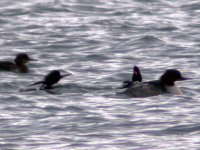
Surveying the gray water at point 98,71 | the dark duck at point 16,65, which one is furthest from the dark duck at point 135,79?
the dark duck at point 16,65

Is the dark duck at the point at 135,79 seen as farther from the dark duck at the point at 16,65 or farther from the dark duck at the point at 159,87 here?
the dark duck at the point at 16,65

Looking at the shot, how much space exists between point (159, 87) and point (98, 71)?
116 inches

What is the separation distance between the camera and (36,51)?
24.4 m

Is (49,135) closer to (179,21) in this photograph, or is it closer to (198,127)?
(198,127)

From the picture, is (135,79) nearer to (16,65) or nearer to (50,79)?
(50,79)

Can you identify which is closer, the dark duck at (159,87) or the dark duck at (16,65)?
the dark duck at (159,87)

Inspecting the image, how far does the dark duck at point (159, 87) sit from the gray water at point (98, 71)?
0.66 ft

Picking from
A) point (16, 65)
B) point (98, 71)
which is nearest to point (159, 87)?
point (98, 71)

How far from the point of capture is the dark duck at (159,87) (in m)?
18.6

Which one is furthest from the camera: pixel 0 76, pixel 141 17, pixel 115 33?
pixel 141 17

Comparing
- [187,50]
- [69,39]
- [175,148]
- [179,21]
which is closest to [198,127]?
[175,148]

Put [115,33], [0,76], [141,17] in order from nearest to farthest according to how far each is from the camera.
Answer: [0,76] < [115,33] < [141,17]

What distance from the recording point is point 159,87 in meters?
19.0

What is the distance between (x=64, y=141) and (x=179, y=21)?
14630 millimetres
